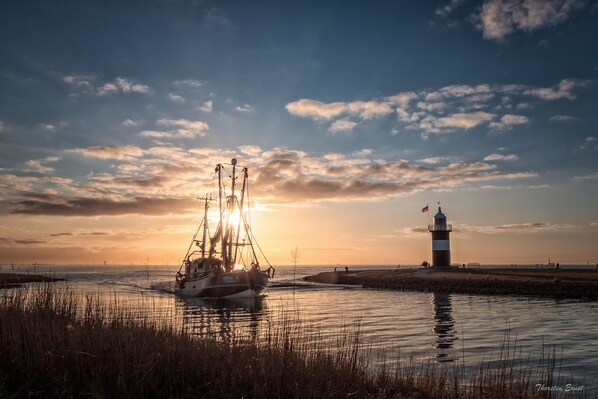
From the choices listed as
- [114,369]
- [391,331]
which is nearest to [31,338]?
[114,369]

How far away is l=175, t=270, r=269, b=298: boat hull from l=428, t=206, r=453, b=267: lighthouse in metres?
34.5

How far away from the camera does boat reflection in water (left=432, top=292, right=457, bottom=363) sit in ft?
57.8

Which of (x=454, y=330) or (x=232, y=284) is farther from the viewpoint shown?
(x=232, y=284)

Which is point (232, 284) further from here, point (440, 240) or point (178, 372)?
point (178, 372)

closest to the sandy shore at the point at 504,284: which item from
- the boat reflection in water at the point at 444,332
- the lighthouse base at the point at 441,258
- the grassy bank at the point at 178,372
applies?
the lighthouse base at the point at 441,258

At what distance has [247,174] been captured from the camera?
202ft

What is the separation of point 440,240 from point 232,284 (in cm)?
4023

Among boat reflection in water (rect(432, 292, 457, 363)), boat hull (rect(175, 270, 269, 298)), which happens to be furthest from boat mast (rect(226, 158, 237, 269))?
boat reflection in water (rect(432, 292, 457, 363))

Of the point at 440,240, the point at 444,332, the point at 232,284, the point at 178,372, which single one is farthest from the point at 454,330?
the point at 440,240

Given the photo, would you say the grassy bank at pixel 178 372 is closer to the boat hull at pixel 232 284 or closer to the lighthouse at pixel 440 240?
the boat hull at pixel 232 284

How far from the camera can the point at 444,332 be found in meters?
24.2

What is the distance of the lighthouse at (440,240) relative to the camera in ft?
252

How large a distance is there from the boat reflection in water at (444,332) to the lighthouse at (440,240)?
39235mm

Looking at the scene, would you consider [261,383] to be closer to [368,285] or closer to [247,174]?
[247,174]
